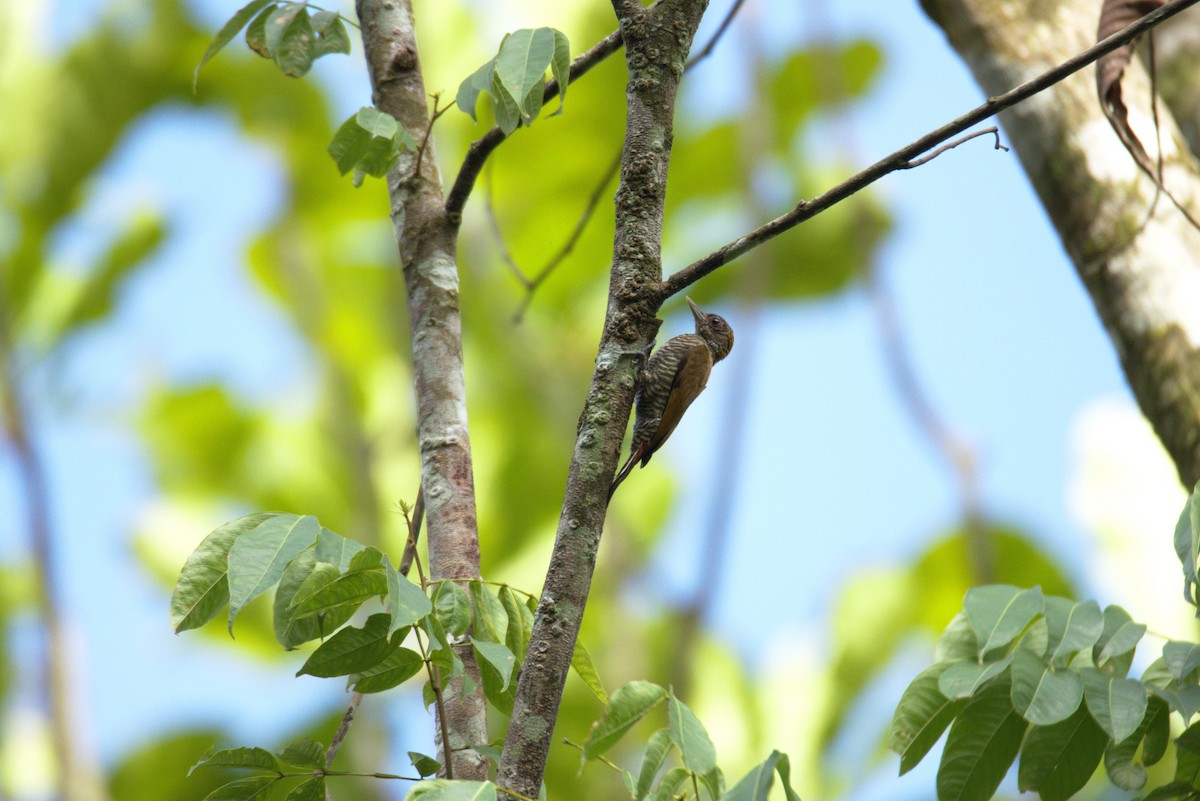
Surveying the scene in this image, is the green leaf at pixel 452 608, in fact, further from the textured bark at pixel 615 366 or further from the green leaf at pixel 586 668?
the green leaf at pixel 586 668

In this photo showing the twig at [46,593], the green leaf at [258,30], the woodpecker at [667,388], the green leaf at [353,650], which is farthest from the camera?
the twig at [46,593]

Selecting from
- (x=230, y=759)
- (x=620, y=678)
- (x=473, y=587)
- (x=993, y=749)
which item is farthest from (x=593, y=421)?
(x=620, y=678)

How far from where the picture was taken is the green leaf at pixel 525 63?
5.15 ft

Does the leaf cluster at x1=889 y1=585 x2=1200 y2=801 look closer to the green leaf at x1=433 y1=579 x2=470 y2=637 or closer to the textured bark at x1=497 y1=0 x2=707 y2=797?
the textured bark at x1=497 y1=0 x2=707 y2=797

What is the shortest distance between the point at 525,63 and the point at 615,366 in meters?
0.47

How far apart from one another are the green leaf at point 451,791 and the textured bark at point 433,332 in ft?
1.08

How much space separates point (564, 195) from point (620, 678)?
11.5ft

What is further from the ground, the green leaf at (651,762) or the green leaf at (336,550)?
the green leaf at (336,550)

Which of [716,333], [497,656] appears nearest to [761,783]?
[497,656]

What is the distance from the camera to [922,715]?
5.70 feet

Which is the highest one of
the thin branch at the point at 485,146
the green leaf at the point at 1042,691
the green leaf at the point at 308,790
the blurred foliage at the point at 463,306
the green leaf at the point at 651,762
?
the blurred foliage at the point at 463,306

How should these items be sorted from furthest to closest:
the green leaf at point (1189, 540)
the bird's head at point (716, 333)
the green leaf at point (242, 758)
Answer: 1. the bird's head at point (716, 333)
2. the green leaf at point (1189, 540)
3. the green leaf at point (242, 758)

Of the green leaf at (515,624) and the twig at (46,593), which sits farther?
the twig at (46,593)

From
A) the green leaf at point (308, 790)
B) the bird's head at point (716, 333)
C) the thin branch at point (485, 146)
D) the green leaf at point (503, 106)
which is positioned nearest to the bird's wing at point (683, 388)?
the bird's head at point (716, 333)
